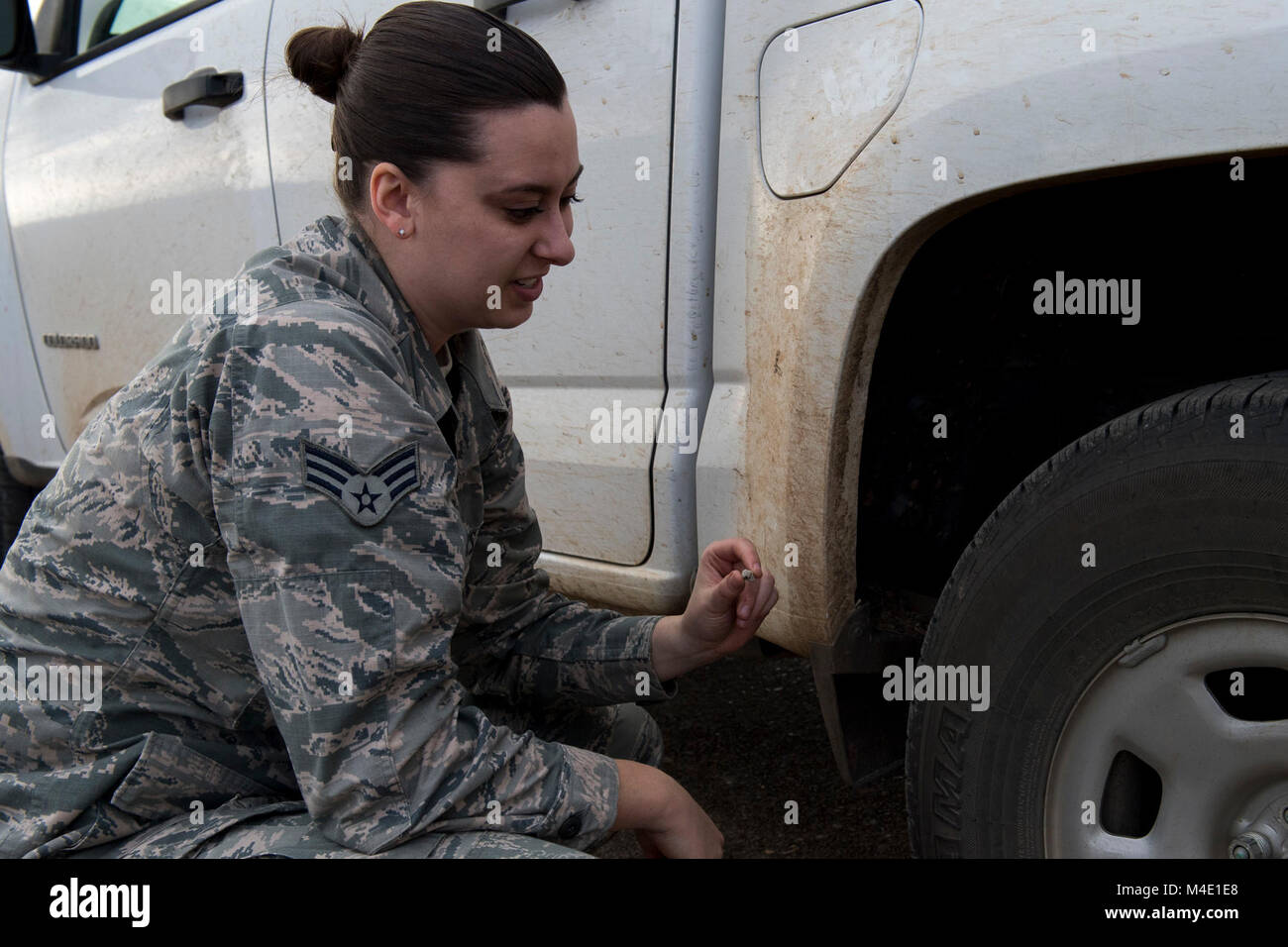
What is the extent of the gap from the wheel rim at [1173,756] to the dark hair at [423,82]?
85 centimetres

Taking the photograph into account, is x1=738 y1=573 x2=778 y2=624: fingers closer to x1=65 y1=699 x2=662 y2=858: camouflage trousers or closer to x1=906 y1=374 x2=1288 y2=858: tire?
x1=906 y1=374 x2=1288 y2=858: tire

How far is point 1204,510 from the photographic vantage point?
1.17 meters

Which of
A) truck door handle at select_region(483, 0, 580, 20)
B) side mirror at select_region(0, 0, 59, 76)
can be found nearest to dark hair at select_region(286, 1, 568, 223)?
truck door handle at select_region(483, 0, 580, 20)

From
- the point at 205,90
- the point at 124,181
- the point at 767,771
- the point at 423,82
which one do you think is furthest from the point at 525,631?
the point at 124,181

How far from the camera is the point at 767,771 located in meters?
2.45

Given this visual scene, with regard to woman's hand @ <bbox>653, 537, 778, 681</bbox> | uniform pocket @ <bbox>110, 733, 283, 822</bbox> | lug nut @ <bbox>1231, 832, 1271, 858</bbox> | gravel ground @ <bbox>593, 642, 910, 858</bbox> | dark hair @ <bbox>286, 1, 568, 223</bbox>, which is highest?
dark hair @ <bbox>286, 1, 568, 223</bbox>

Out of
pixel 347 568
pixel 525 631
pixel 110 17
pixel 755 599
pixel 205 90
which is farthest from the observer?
pixel 110 17

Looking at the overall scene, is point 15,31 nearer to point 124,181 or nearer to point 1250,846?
point 124,181

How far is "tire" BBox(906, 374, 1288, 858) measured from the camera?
116 centimetres

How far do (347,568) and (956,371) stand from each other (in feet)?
2.72

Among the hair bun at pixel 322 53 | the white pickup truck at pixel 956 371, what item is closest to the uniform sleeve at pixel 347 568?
the hair bun at pixel 322 53

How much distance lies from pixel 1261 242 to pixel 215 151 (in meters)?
1.77

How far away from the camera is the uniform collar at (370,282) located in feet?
4.39
